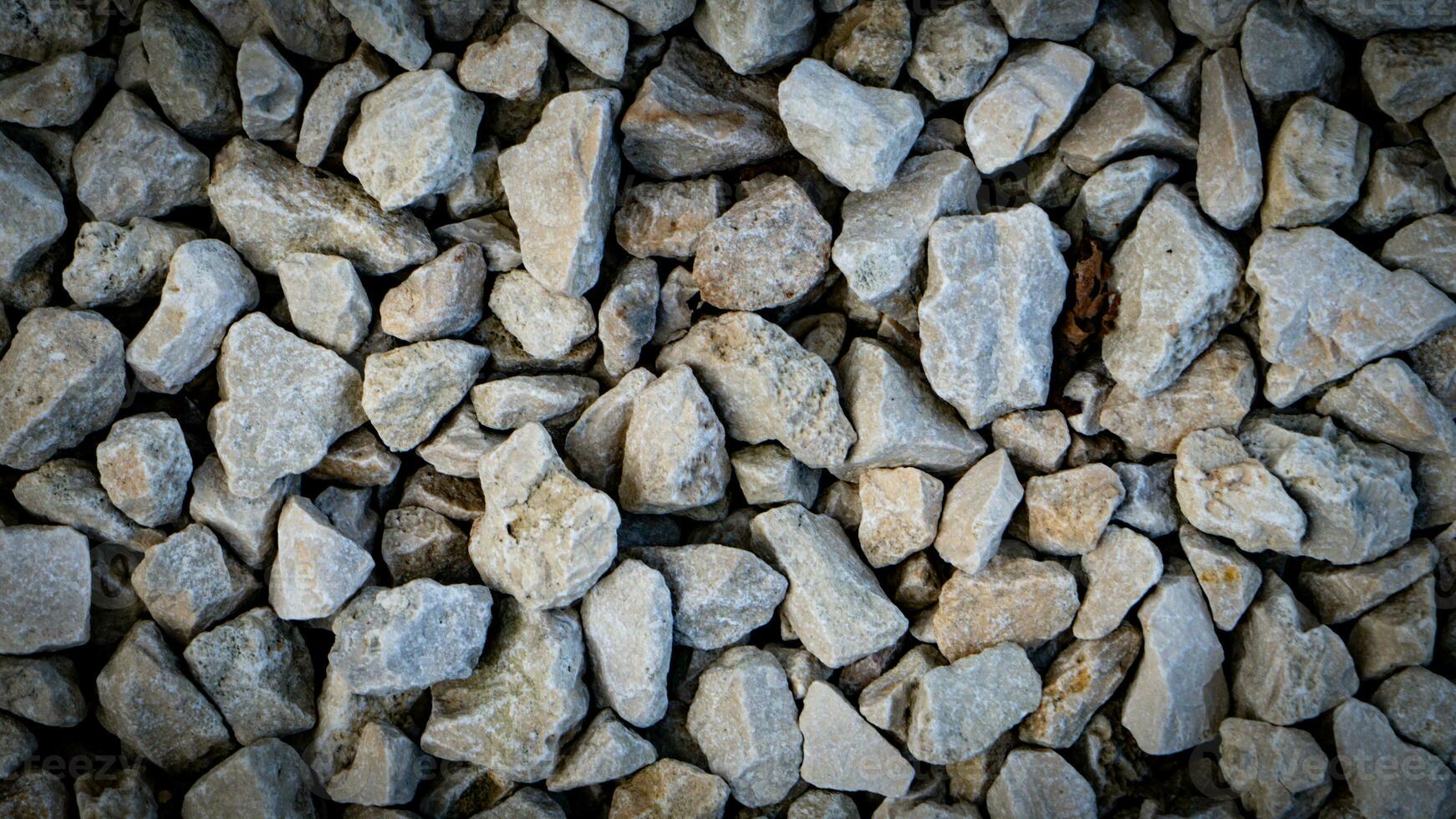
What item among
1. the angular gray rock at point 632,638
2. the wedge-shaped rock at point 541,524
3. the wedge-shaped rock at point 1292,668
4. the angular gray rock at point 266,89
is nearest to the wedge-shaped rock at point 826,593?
the angular gray rock at point 632,638

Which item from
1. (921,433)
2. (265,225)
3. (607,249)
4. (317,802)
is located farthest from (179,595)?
(921,433)

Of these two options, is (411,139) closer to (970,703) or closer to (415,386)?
(415,386)

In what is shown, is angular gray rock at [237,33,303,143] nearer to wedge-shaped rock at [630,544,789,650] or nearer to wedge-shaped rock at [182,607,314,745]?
wedge-shaped rock at [182,607,314,745]

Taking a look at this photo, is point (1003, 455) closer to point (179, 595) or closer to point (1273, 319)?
point (1273, 319)

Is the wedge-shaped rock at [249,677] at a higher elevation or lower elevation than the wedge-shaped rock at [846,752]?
higher

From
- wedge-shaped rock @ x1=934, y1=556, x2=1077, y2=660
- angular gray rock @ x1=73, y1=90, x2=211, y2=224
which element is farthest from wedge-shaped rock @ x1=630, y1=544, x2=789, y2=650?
angular gray rock @ x1=73, y1=90, x2=211, y2=224

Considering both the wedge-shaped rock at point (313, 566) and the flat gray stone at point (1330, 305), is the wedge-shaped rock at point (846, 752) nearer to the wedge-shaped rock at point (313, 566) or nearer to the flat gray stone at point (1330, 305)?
the wedge-shaped rock at point (313, 566)
